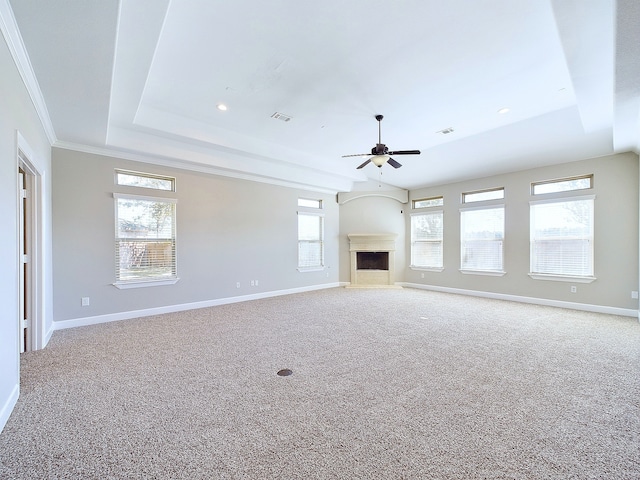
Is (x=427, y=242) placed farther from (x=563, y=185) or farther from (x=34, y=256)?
(x=34, y=256)

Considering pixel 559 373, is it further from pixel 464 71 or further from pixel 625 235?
pixel 625 235

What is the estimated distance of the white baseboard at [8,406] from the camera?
6.54 feet

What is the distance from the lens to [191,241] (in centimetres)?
553

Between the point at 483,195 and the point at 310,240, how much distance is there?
432 centimetres

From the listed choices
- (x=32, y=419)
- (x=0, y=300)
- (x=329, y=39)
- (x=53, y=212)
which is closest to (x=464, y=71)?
(x=329, y=39)

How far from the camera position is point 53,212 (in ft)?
13.9

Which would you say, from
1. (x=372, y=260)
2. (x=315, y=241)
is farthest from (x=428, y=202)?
(x=315, y=241)

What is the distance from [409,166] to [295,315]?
4331 mm

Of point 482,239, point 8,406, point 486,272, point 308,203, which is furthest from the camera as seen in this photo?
point 308,203

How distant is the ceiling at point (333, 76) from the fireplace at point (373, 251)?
291 centimetres

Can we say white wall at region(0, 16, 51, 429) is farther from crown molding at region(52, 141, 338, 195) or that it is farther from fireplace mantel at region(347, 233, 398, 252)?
fireplace mantel at region(347, 233, 398, 252)

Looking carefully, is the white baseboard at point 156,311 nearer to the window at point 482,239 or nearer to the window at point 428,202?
the window at point 428,202

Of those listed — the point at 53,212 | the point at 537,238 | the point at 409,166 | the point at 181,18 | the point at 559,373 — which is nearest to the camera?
the point at 181,18

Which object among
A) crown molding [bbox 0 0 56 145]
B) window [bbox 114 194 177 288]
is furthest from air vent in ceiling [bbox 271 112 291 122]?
crown molding [bbox 0 0 56 145]
